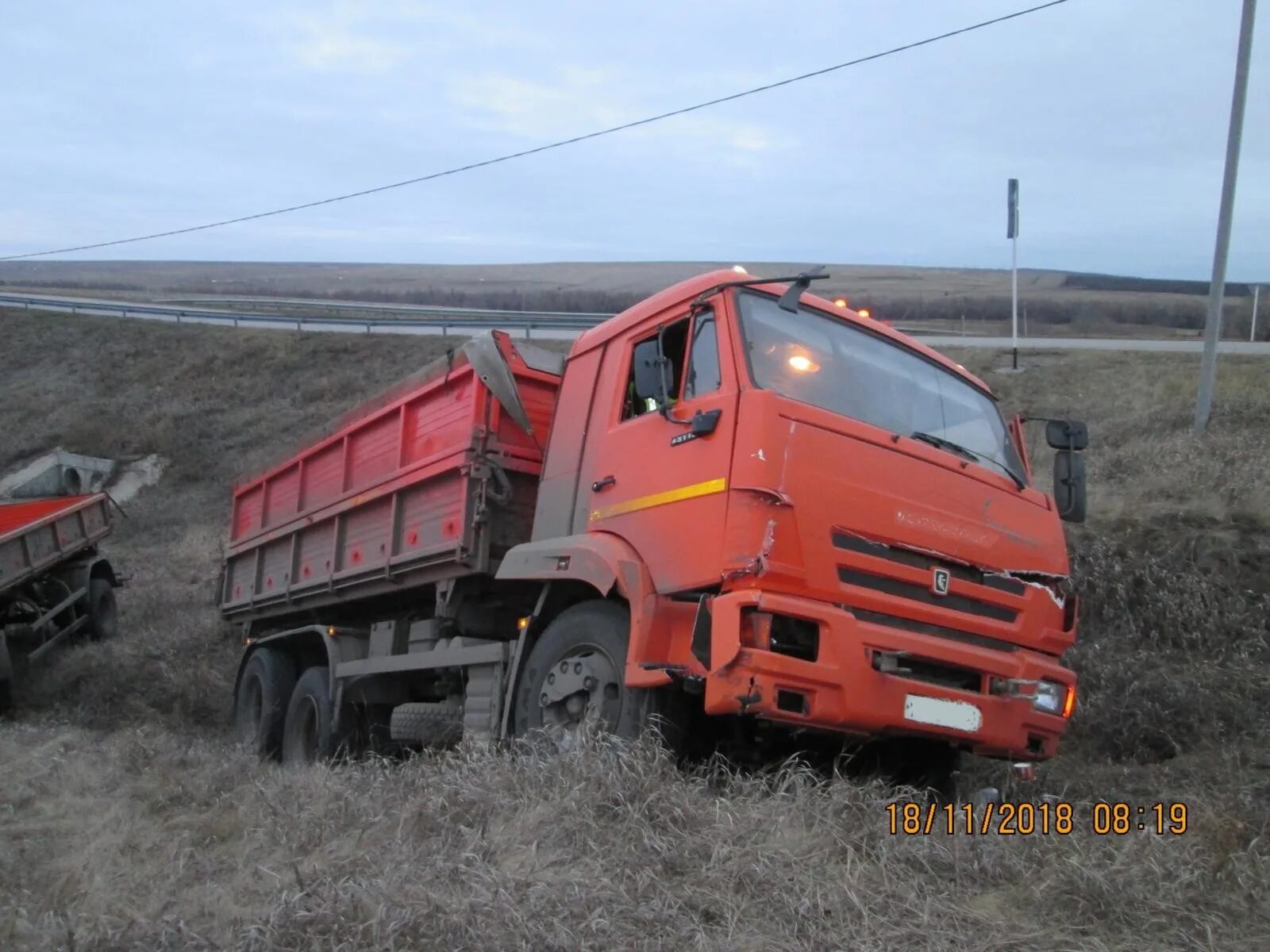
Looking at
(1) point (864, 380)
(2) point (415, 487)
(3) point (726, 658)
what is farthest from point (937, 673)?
(2) point (415, 487)

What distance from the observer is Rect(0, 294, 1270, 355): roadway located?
22078mm

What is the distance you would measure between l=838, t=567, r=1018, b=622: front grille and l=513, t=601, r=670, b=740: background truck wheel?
1.02 m

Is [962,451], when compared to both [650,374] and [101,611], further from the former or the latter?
[101,611]

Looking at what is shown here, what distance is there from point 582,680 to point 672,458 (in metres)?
1.14

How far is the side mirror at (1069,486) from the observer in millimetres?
6555

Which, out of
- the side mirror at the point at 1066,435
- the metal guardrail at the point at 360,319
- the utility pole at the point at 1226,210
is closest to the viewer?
the side mirror at the point at 1066,435

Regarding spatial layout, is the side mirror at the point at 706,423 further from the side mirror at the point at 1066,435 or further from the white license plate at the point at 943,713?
the side mirror at the point at 1066,435

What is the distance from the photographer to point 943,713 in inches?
204

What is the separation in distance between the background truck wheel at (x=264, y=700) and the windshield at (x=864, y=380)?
5576 mm

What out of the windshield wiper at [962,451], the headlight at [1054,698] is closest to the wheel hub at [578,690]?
the windshield wiper at [962,451]

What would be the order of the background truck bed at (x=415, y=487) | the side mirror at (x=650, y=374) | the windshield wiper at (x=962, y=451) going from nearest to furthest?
the side mirror at (x=650, y=374) < the windshield wiper at (x=962, y=451) < the background truck bed at (x=415, y=487)

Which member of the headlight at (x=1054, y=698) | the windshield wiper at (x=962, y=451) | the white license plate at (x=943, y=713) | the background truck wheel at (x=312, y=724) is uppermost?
the windshield wiper at (x=962, y=451)

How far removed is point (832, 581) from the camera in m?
4.98

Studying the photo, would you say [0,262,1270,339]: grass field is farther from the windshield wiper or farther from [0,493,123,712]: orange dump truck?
[0,493,123,712]: orange dump truck
